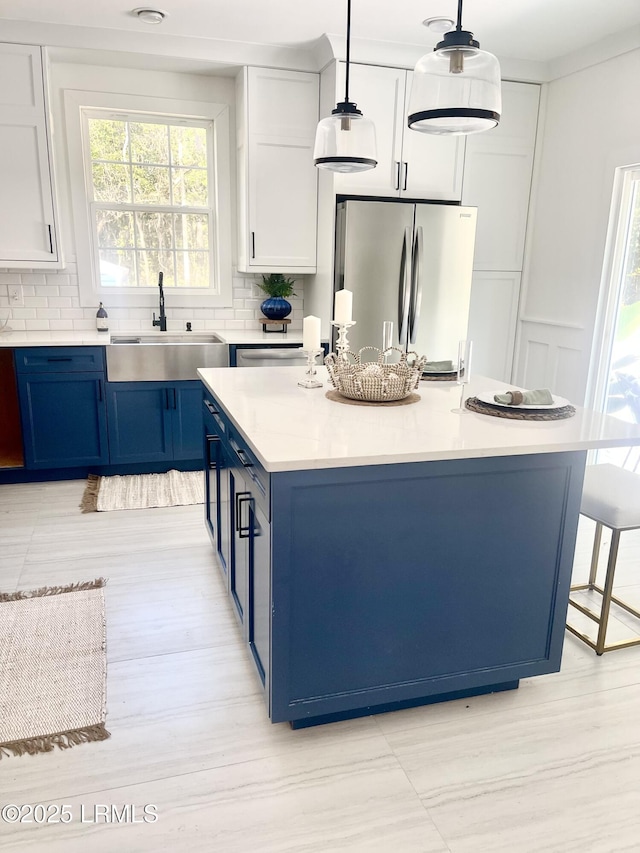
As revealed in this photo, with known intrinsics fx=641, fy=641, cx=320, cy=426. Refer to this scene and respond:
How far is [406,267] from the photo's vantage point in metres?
4.03

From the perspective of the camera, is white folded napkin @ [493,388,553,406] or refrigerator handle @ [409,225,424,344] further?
refrigerator handle @ [409,225,424,344]

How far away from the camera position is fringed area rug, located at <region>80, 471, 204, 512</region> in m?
3.83

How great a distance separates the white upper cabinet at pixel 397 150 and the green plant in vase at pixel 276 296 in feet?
2.87

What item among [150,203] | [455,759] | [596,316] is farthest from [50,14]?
[455,759]

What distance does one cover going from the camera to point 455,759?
6.18 ft

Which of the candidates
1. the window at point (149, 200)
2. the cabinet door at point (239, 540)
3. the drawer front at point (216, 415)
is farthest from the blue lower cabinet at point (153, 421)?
the cabinet door at point (239, 540)

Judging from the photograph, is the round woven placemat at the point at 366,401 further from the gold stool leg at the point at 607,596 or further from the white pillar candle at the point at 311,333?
the gold stool leg at the point at 607,596

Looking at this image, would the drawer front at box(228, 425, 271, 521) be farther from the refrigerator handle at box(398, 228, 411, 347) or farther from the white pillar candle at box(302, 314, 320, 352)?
the refrigerator handle at box(398, 228, 411, 347)

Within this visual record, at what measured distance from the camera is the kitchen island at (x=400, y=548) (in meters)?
1.75

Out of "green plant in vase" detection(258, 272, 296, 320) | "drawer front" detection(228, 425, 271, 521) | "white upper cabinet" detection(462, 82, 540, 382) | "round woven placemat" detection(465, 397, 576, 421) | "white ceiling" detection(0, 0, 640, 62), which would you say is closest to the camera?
"drawer front" detection(228, 425, 271, 521)

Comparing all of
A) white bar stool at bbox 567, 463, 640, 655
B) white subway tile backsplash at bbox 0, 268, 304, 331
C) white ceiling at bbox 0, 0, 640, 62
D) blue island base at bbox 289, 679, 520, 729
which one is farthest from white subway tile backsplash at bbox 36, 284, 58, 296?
white bar stool at bbox 567, 463, 640, 655

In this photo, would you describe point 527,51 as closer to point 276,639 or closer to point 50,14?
point 50,14

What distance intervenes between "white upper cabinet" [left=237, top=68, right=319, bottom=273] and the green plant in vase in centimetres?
21

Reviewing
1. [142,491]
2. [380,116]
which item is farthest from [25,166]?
[380,116]
